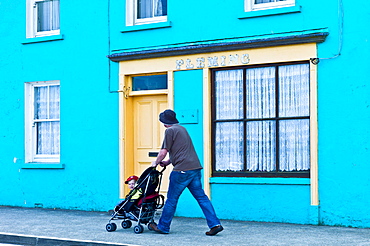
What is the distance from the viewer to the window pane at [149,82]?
13.7 metres

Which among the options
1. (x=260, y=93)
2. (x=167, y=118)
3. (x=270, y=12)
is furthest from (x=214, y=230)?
(x=270, y=12)

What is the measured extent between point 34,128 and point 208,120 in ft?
14.7

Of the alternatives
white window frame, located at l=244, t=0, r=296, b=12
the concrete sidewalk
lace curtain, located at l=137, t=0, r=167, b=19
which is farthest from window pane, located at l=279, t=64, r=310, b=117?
lace curtain, located at l=137, t=0, r=167, b=19

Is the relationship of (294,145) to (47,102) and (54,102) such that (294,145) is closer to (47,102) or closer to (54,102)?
(54,102)

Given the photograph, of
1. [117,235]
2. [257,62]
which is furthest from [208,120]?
[117,235]

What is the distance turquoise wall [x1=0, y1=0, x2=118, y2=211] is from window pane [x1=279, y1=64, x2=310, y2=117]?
11.6 ft

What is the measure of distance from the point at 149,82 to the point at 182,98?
95 centimetres

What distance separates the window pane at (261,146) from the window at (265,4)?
207cm

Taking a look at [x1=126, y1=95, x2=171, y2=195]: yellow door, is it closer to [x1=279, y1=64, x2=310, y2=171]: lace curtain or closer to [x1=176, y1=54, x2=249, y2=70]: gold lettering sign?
[x1=176, y1=54, x2=249, y2=70]: gold lettering sign

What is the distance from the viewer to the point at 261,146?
12.6 metres

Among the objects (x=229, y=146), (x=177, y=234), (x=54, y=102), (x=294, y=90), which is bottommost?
(x=177, y=234)

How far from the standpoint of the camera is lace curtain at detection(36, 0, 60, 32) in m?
15.3

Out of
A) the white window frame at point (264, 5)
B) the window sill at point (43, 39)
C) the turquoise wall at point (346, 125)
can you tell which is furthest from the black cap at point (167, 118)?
the window sill at point (43, 39)

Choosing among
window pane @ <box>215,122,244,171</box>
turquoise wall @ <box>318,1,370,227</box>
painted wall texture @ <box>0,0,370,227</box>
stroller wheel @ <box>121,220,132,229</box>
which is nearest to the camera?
stroller wheel @ <box>121,220,132,229</box>
